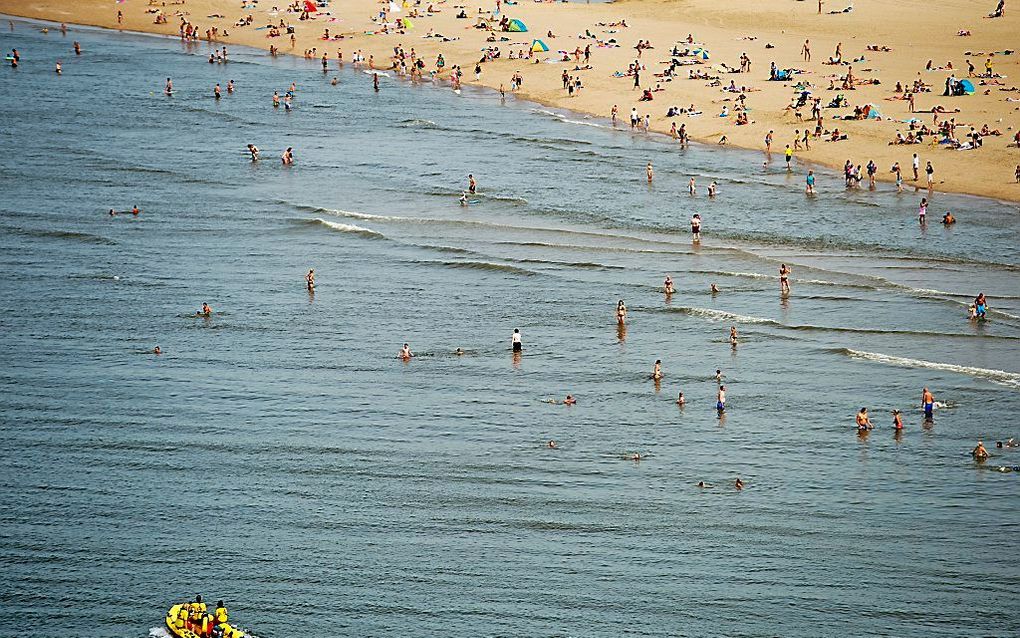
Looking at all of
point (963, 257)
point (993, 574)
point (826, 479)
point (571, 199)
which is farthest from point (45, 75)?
point (993, 574)

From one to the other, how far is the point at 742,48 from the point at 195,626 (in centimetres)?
7882

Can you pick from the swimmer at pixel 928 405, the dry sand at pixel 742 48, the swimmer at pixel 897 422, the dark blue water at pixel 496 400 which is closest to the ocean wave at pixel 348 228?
the dark blue water at pixel 496 400

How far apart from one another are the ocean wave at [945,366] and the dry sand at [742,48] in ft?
73.5

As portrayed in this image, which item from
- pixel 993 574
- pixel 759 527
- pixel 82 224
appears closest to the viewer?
pixel 993 574

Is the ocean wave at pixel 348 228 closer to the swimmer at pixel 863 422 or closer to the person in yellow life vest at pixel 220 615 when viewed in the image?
the swimmer at pixel 863 422

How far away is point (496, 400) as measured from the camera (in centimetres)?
4728

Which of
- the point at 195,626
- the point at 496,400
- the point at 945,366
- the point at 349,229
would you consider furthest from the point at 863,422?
the point at 349,229

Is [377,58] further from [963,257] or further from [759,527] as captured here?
[759,527]

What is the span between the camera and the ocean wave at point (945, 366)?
157 ft

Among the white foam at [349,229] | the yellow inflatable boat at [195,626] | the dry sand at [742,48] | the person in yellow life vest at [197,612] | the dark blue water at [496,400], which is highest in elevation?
the dry sand at [742,48]

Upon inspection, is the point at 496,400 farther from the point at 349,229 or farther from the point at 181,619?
the point at 349,229

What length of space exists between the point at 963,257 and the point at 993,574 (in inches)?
1085

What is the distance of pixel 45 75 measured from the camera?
10444 centimetres

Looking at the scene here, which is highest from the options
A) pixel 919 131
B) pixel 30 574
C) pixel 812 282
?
pixel 919 131
